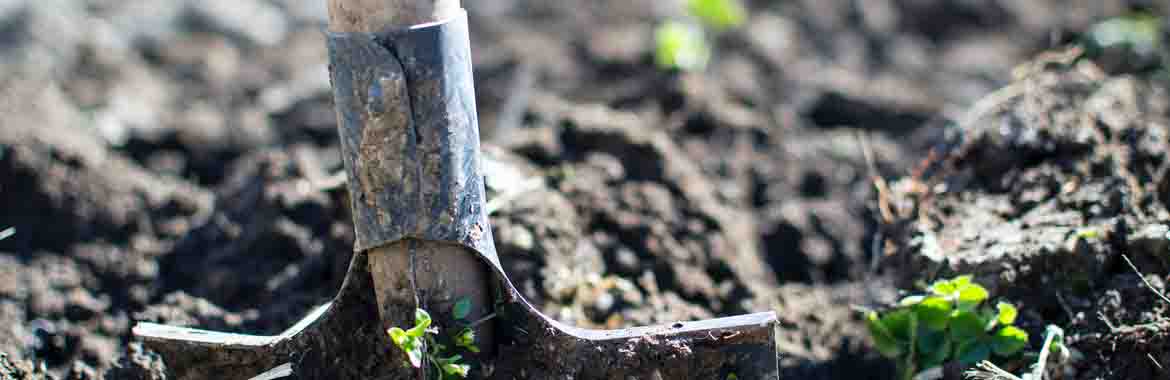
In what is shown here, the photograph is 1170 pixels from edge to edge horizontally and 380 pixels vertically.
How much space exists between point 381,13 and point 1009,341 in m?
1.33

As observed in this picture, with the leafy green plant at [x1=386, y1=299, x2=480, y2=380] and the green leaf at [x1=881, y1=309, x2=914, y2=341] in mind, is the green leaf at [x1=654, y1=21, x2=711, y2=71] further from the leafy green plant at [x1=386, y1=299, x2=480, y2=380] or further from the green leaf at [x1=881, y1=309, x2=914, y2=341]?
the leafy green plant at [x1=386, y1=299, x2=480, y2=380]

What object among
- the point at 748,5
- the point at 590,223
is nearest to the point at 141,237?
the point at 590,223

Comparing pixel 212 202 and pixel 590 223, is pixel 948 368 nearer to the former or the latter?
pixel 590 223

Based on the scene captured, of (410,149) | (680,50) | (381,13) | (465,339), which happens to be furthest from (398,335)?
(680,50)

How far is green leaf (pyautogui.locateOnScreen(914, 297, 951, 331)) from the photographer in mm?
2043

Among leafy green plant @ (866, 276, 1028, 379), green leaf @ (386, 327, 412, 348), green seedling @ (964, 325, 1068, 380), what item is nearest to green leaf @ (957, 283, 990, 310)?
leafy green plant @ (866, 276, 1028, 379)

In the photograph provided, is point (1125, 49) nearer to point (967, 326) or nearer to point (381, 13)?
point (967, 326)

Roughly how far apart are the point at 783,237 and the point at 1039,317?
3.32 ft

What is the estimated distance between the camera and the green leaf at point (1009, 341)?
6.59 feet

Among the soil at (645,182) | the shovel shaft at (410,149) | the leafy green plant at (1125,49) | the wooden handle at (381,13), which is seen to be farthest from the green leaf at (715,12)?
the wooden handle at (381,13)

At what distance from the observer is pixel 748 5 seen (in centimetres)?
514

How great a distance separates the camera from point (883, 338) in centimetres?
214

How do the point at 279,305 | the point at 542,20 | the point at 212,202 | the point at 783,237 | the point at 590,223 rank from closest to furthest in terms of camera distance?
the point at 279,305
the point at 590,223
the point at 783,237
the point at 212,202
the point at 542,20

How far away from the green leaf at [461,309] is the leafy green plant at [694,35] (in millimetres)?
2114
